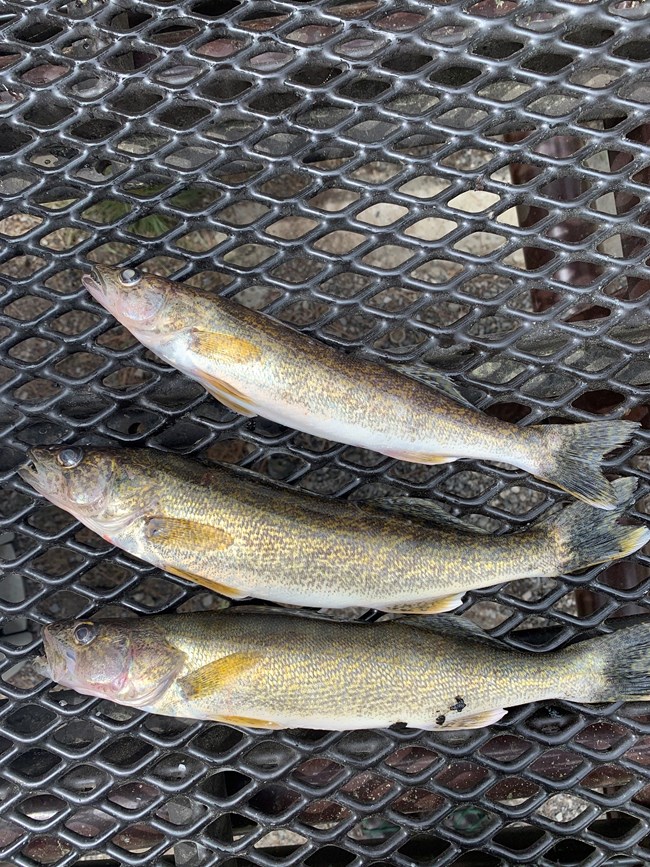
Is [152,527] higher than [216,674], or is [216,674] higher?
[152,527]

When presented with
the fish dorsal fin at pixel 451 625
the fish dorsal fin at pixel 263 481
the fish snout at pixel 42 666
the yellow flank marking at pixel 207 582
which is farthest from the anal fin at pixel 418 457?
the fish snout at pixel 42 666

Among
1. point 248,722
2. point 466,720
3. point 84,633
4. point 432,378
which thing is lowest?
point 466,720

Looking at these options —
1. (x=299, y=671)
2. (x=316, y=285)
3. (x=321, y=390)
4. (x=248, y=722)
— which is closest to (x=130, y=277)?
(x=316, y=285)

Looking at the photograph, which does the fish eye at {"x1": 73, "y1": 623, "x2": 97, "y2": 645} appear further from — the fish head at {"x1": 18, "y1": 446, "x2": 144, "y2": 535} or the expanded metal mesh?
the fish head at {"x1": 18, "y1": 446, "x2": 144, "y2": 535}

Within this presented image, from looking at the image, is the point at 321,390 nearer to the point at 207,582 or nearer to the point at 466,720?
the point at 207,582

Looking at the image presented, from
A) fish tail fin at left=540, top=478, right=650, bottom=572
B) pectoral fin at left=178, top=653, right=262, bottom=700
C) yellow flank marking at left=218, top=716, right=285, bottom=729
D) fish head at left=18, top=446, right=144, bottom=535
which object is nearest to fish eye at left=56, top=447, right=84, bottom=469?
fish head at left=18, top=446, right=144, bottom=535

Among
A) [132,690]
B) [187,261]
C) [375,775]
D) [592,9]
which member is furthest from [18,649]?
[592,9]
